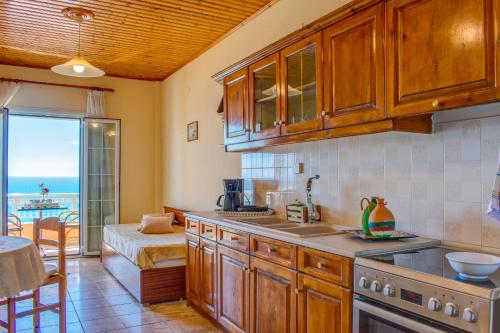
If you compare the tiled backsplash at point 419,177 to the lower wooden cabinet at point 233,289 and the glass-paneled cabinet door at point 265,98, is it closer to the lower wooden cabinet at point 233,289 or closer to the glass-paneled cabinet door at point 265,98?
the glass-paneled cabinet door at point 265,98

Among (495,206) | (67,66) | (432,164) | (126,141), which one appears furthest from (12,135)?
(495,206)

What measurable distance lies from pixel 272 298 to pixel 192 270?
1.32m

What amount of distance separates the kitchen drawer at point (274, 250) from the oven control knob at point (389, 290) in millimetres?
645

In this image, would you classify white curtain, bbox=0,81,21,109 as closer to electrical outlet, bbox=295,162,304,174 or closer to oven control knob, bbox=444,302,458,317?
electrical outlet, bbox=295,162,304,174

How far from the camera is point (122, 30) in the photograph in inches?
164

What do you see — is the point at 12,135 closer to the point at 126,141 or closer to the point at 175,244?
the point at 126,141

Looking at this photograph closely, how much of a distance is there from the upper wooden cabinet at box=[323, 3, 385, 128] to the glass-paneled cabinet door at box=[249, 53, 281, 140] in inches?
21.7

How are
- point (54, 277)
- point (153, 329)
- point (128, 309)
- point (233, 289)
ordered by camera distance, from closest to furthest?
1. point (233, 289)
2. point (54, 277)
3. point (153, 329)
4. point (128, 309)

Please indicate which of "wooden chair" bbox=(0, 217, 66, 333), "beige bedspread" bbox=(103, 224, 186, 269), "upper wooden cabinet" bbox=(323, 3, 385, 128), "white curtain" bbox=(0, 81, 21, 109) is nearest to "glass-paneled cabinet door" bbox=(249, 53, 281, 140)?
"upper wooden cabinet" bbox=(323, 3, 385, 128)

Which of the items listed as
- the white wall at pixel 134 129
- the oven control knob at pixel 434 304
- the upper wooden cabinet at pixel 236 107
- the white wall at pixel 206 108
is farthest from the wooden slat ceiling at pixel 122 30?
the oven control knob at pixel 434 304

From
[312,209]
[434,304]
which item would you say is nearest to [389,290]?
[434,304]

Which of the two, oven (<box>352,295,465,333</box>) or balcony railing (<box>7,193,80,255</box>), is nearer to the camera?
oven (<box>352,295,465,333</box>)

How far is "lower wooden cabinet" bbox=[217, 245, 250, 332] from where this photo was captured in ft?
8.70

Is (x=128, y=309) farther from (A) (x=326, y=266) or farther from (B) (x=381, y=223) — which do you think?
(B) (x=381, y=223)
